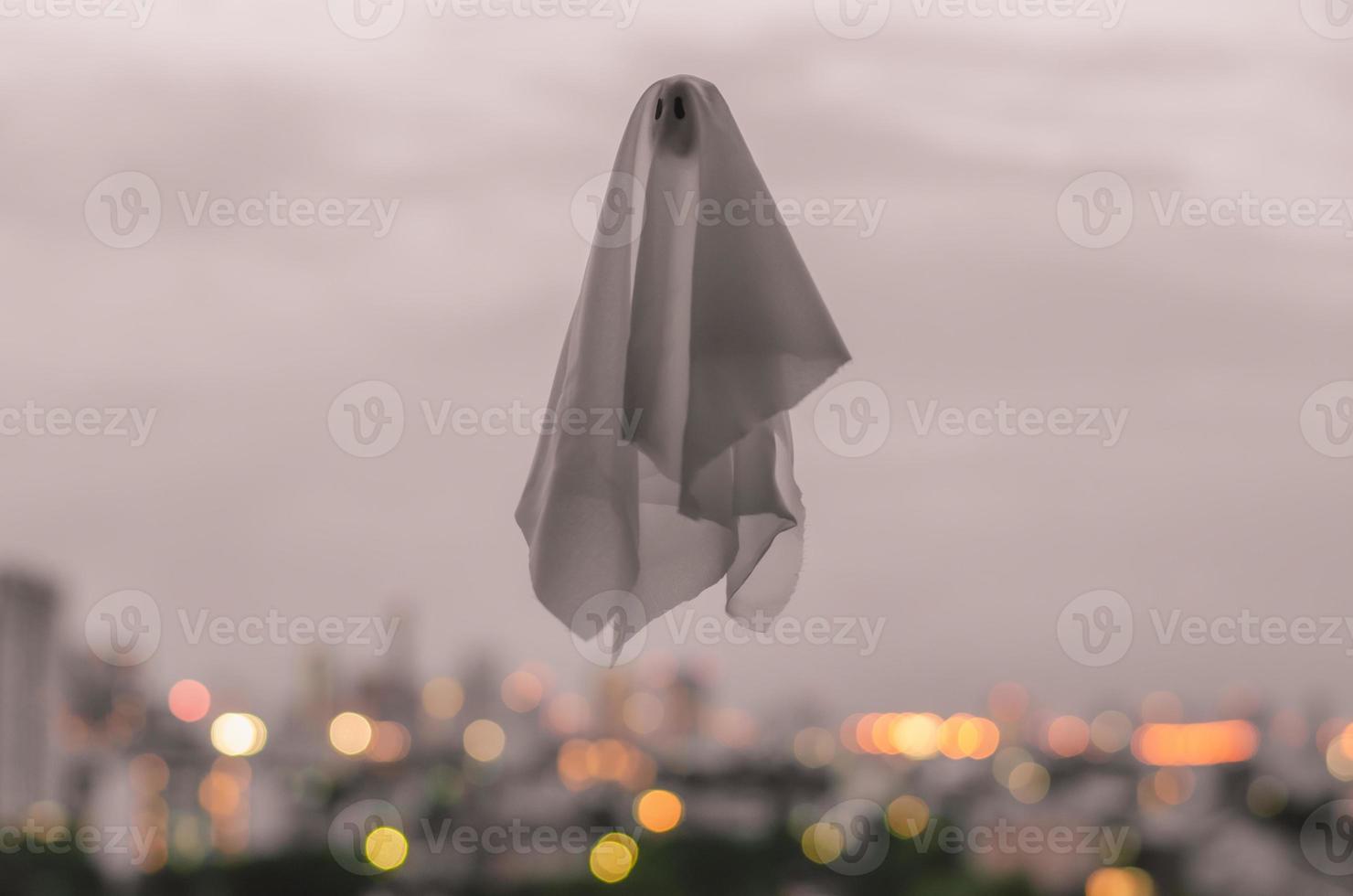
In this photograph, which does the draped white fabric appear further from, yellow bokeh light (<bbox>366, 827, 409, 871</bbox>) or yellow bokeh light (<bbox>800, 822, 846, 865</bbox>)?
yellow bokeh light (<bbox>800, 822, 846, 865</bbox>)

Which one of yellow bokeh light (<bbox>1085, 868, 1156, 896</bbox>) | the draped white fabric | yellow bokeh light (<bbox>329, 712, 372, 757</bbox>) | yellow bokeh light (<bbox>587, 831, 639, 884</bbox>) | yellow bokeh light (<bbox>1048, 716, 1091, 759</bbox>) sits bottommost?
yellow bokeh light (<bbox>1085, 868, 1156, 896</bbox>)

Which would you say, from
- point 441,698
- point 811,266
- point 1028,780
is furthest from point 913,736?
point 811,266

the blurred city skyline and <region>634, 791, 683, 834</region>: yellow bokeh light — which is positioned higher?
the blurred city skyline

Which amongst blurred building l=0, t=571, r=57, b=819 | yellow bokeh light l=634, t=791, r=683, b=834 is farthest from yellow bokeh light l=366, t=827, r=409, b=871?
yellow bokeh light l=634, t=791, r=683, b=834

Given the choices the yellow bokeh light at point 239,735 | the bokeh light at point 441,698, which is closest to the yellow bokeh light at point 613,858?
the yellow bokeh light at point 239,735

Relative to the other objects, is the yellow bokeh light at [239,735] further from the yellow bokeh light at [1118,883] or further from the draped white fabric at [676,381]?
the draped white fabric at [676,381]

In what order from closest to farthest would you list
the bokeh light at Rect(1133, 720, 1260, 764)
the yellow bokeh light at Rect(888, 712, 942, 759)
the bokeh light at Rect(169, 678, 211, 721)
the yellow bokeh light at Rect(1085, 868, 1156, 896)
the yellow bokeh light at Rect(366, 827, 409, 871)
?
the yellow bokeh light at Rect(1085, 868, 1156, 896)
the yellow bokeh light at Rect(366, 827, 409, 871)
the bokeh light at Rect(169, 678, 211, 721)
the bokeh light at Rect(1133, 720, 1260, 764)
the yellow bokeh light at Rect(888, 712, 942, 759)

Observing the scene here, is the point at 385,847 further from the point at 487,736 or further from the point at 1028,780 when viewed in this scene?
the point at 487,736
